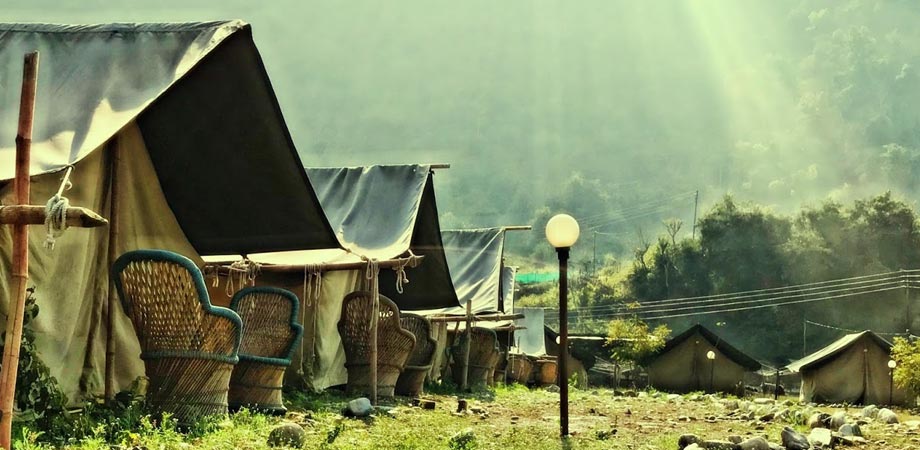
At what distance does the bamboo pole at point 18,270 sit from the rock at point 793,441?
668 cm

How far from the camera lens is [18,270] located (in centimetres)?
434

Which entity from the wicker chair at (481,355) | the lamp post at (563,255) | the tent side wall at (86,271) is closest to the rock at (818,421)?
the lamp post at (563,255)

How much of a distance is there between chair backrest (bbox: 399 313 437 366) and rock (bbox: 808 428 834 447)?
16.3 feet

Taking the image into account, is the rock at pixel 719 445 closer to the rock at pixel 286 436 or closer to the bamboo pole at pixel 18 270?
the rock at pixel 286 436

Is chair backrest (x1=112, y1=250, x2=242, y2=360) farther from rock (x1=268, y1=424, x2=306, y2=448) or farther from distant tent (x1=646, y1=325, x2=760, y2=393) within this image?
distant tent (x1=646, y1=325, x2=760, y2=393)

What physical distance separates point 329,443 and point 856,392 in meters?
24.2

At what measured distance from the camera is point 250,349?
9.12 meters

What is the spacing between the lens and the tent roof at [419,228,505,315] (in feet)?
67.5

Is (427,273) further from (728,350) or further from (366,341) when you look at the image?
(728,350)

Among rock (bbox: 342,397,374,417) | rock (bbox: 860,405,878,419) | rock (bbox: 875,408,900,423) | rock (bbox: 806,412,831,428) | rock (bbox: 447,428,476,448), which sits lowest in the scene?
rock (bbox: 860,405,878,419)

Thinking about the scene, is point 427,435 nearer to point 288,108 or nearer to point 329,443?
point 329,443

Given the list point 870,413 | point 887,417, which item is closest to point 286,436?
point 887,417

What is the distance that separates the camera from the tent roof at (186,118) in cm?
640

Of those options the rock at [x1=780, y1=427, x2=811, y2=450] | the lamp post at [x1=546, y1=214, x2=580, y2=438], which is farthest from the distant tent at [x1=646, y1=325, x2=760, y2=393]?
the lamp post at [x1=546, y1=214, x2=580, y2=438]
